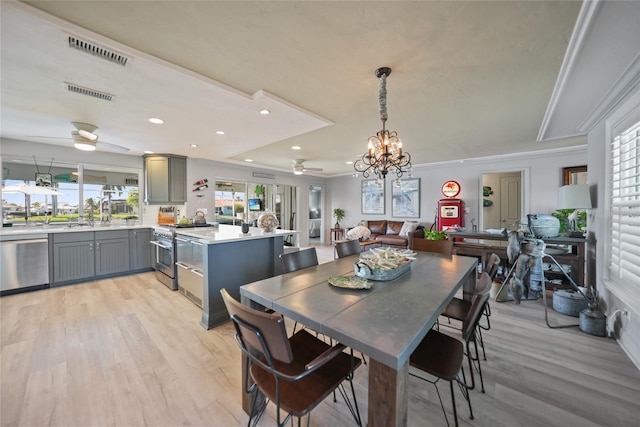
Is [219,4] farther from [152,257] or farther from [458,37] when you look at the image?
[152,257]

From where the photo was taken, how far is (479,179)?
18.9 feet

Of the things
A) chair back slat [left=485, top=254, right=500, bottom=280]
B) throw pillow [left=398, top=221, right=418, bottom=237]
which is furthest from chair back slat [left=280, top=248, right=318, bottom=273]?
throw pillow [left=398, top=221, right=418, bottom=237]

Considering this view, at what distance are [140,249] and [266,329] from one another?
488cm

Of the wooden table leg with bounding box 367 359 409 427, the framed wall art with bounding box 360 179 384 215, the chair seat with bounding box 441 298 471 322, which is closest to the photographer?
the wooden table leg with bounding box 367 359 409 427

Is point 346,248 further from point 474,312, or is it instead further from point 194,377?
point 194,377

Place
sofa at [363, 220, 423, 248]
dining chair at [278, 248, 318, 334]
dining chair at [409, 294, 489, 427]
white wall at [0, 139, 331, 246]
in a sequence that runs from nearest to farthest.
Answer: dining chair at [409, 294, 489, 427], dining chair at [278, 248, 318, 334], white wall at [0, 139, 331, 246], sofa at [363, 220, 423, 248]

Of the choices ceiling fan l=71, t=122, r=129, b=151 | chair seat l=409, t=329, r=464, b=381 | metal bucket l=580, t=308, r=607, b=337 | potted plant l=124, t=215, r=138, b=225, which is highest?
ceiling fan l=71, t=122, r=129, b=151

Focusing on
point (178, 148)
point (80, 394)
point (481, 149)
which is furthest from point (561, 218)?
point (178, 148)

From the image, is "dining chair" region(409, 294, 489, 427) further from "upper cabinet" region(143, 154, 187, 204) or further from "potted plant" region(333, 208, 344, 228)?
"potted plant" region(333, 208, 344, 228)

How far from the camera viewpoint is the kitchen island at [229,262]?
2670 millimetres

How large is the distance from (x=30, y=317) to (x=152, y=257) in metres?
1.98

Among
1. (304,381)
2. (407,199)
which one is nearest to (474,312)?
(304,381)

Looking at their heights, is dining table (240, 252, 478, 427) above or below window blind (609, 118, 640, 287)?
below

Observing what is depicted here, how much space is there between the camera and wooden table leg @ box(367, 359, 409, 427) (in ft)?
3.05
